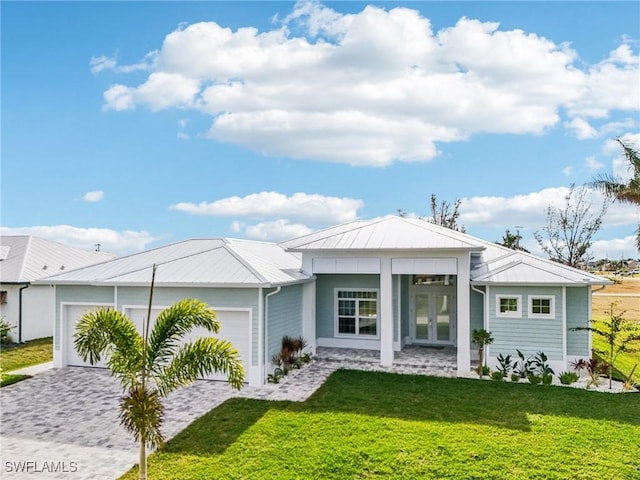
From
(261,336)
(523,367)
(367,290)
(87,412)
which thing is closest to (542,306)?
(523,367)

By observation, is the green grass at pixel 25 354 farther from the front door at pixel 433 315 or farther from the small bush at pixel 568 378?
the small bush at pixel 568 378

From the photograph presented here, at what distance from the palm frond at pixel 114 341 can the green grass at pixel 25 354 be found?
1009cm

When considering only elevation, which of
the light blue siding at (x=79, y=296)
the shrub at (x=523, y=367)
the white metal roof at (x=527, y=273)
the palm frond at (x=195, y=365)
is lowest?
the shrub at (x=523, y=367)

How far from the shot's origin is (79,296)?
597 inches

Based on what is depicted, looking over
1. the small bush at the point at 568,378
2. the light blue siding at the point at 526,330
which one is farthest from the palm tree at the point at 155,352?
the small bush at the point at 568,378

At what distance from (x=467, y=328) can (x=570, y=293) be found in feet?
11.3

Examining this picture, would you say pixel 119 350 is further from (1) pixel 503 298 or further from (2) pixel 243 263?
(1) pixel 503 298

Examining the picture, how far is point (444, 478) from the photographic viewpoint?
750cm

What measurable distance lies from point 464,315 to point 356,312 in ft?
15.0

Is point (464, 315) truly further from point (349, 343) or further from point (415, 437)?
point (415, 437)

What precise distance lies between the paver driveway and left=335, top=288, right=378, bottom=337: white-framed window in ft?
20.2

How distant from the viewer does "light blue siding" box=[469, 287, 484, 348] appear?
15727 millimetres

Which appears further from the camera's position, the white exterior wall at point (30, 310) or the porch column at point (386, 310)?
the white exterior wall at point (30, 310)

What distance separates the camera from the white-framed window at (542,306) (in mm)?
13984
